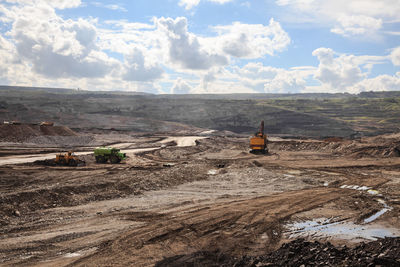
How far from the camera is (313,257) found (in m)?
9.45

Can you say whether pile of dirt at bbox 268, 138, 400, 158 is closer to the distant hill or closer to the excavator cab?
the excavator cab

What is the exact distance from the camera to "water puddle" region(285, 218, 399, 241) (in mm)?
13734

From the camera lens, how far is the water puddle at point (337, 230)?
13.7 m

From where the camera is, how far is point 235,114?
389ft

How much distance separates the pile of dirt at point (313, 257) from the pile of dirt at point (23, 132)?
46.2m

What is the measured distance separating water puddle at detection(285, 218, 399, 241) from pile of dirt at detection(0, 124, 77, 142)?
45.5 m

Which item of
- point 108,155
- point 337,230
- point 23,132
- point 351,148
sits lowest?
point 351,148

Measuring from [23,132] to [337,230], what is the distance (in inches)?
1932

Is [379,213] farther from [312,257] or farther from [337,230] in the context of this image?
[312,257]

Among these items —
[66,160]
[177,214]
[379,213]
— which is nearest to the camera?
[177,214]

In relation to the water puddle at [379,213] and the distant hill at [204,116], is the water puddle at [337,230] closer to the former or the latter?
the water puddle at [379,213]

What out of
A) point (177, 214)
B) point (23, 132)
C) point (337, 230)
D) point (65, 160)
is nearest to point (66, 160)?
point (65, 160)

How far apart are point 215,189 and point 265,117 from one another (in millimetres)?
91108

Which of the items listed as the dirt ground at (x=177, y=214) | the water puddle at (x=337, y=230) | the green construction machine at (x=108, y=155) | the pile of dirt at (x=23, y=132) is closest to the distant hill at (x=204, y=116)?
the pile of dirt at (x=23, y=132)
